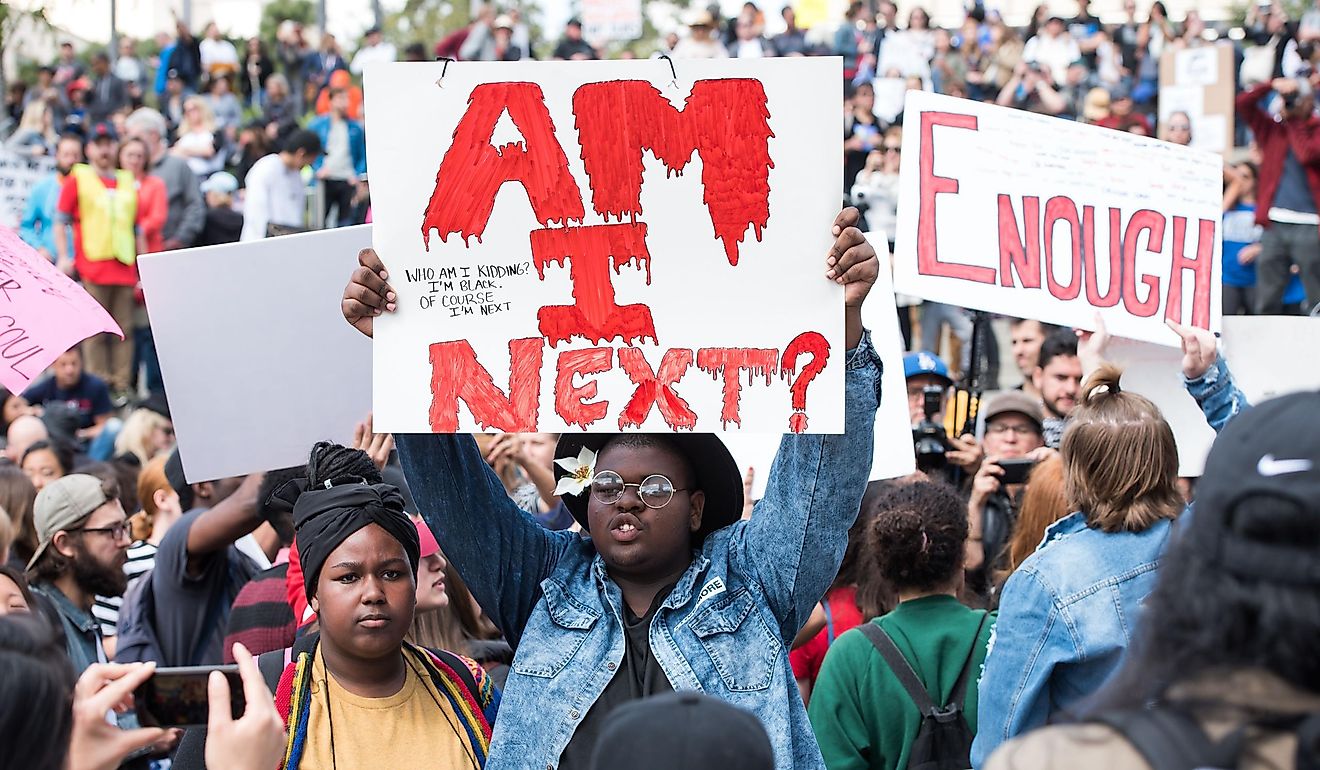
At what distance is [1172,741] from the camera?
65.2 inches

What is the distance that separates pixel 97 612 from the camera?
5.35m

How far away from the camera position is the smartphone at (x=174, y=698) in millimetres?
2543

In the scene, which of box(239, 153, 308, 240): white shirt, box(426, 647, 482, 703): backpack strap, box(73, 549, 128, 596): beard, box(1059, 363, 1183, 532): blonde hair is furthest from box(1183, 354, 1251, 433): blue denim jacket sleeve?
box(239, 153, 308, 240): white shirt

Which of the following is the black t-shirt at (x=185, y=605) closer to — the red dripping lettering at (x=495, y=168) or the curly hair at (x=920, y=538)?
the red dripping lettering at (x=495, y=168)

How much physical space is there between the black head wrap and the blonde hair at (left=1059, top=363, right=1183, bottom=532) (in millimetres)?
1534

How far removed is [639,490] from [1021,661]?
1.02 m

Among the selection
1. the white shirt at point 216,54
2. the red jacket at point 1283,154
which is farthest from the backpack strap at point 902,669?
the white shirt at point 216,54

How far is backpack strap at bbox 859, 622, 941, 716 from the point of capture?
406 centimetres

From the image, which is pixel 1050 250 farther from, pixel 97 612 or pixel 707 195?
pixel 97 612

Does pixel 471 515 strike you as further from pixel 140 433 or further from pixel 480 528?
pixel 140 433

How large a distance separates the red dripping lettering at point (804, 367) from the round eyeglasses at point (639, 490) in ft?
0.94

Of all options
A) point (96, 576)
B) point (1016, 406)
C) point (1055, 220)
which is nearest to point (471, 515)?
point (96, 576)

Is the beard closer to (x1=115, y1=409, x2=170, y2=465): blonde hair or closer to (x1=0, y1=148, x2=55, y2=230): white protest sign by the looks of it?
(x1=115, y1=409, x2=170, y2=465): blonde hair

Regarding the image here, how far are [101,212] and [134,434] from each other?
472 centimetres
